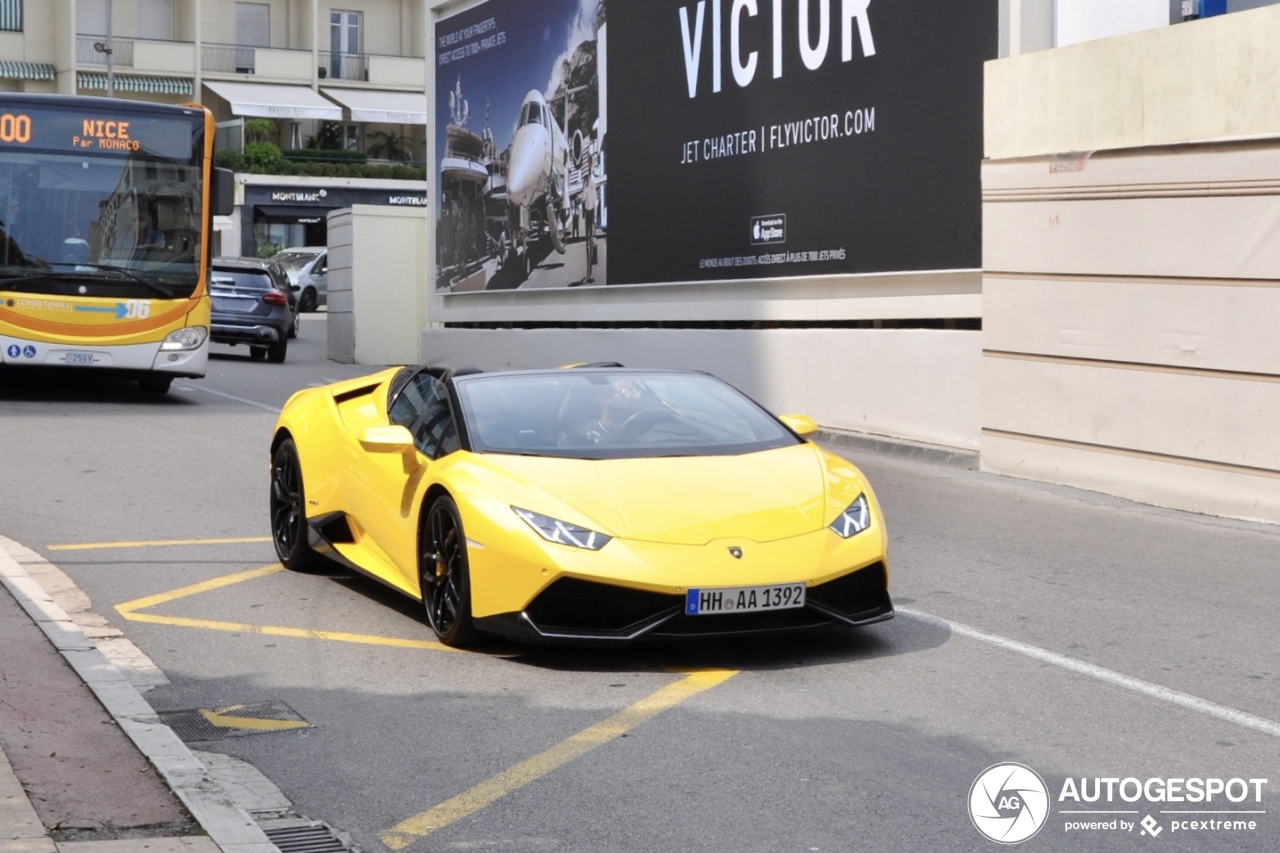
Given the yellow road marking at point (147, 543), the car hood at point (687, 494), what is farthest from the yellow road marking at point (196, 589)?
the car hood at point (687, 494)

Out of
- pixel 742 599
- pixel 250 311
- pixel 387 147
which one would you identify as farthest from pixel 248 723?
pixel 387 147

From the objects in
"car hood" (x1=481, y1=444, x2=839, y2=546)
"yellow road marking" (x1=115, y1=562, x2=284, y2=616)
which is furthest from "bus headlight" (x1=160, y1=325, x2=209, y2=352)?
"car hood" (x1=481, y1=444, x2=839, y2=546)

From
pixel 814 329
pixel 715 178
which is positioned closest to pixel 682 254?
pixel 715 178

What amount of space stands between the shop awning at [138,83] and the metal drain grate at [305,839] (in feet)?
184

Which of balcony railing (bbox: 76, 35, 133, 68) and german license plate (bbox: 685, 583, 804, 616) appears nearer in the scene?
german license plate (bbox: 685, 583, 804, 616)

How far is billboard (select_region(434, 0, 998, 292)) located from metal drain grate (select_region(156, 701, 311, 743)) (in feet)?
31.9

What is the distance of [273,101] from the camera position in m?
61.4

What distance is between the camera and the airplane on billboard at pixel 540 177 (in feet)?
76.9

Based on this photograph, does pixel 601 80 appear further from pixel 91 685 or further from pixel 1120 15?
pixel 91 685

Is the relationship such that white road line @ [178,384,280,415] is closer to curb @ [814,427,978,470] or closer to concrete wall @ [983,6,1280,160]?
curb @ [814,427,978,470]

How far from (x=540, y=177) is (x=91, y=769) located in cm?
1962

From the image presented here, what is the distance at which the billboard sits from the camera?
15570 mm

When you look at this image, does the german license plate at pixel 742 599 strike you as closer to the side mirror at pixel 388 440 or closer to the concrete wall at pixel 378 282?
the side mirror at pixel 388 440

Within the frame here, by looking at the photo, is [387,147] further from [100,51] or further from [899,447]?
[899,447]
